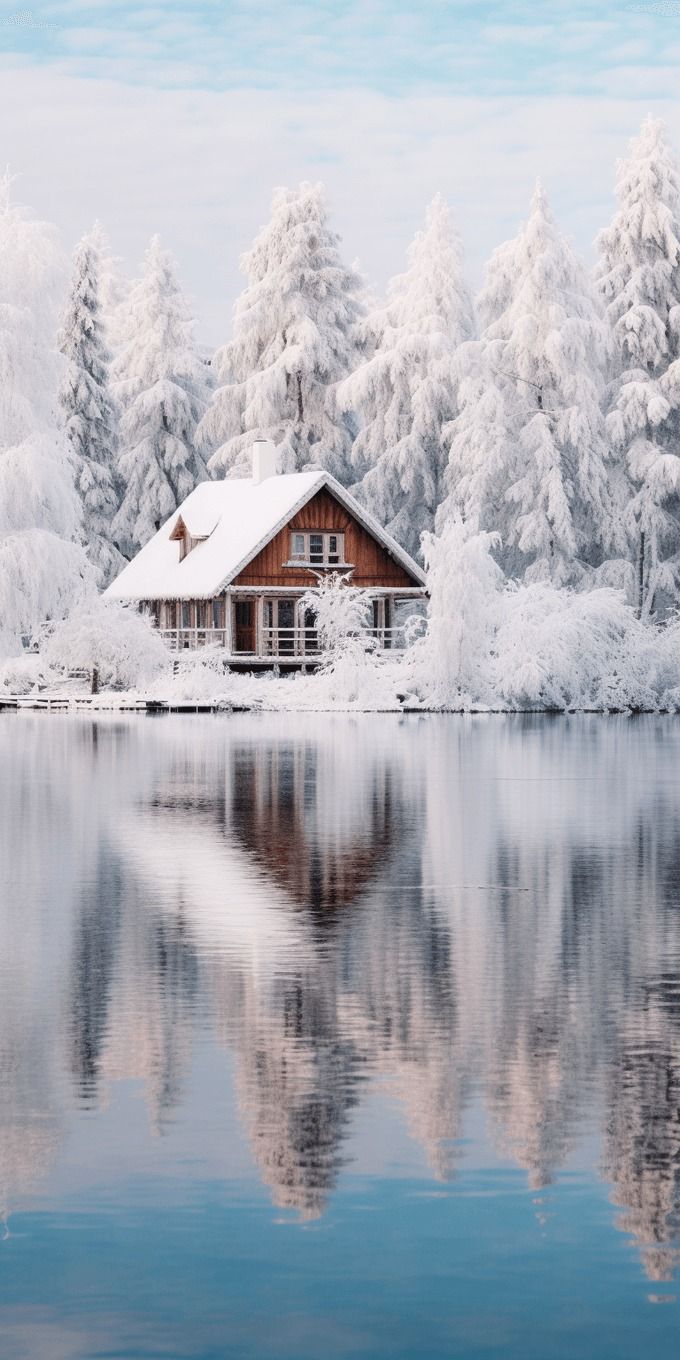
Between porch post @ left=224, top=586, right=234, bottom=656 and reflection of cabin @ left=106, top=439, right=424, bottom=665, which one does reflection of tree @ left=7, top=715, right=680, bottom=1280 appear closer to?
porch post @ left=224, top=586, right=234, bottom=656

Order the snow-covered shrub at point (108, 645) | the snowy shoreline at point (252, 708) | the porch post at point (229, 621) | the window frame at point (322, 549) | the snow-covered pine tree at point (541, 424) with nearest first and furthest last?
the snowy shoreline at point (252, 708) < the snow-covered shrub at point (108, 645) < the snow-covered pine tree at point (541, 424) < the porch post at point (229, 621) < the window frame at point (322, 549)

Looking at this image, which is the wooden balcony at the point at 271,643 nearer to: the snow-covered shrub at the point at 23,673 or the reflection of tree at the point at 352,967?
the snow-covered shrub at the point at 23,673

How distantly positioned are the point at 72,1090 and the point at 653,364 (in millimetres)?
65887

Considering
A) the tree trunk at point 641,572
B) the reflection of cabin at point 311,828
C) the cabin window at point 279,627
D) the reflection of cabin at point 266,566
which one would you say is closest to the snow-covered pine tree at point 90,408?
the reflection of cabin at point 266,566

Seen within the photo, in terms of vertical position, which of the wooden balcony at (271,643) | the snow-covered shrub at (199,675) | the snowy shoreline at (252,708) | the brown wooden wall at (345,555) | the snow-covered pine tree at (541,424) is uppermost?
the snow-covered pine tree at (541,424)

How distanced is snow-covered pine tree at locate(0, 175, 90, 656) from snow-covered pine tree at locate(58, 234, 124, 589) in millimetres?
22712

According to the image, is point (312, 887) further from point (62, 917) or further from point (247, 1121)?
point (247, 1121)

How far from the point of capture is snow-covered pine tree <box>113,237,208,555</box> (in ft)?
284

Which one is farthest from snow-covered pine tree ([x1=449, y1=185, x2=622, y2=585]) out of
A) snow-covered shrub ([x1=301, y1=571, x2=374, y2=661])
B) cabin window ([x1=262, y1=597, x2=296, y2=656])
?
cabin window ([x1=262, y1=597, x2=296, y2=656])

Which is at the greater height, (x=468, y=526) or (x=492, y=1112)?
(x=468, y=526)

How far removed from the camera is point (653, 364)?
73.9 m

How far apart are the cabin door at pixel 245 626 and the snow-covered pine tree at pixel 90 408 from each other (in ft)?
32.5

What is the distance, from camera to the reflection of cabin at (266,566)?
7275 centimetres

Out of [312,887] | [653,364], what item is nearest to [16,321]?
[653,364]
